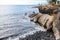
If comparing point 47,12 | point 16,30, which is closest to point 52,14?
point 47,12

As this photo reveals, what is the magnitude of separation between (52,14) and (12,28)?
39.8 inches

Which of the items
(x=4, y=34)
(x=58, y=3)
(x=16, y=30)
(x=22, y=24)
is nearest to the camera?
(x=4, y=34)

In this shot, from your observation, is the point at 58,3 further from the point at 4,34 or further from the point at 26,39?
the point at 4,34

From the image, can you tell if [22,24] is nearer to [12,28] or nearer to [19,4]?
[12,28]

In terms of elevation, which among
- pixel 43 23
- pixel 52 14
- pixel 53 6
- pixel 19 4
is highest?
pixel 19 4

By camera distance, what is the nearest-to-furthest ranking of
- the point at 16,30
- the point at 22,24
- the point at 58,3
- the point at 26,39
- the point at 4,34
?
the point at 26,39 → the point at 4,34 → the point at 16,30 → the point at 58,3 → the point at 22,24

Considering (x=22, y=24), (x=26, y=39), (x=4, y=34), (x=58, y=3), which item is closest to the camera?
(x=26, y=39)

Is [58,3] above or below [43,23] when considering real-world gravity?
above

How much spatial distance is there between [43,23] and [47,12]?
0.91 feet

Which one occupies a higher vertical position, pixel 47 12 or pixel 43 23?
pixel 47 12

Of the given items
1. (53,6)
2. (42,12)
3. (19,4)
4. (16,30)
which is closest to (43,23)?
(42,12)

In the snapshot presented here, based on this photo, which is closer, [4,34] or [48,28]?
[4,34]

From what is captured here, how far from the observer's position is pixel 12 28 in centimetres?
252

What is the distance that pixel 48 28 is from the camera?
2.59 m
